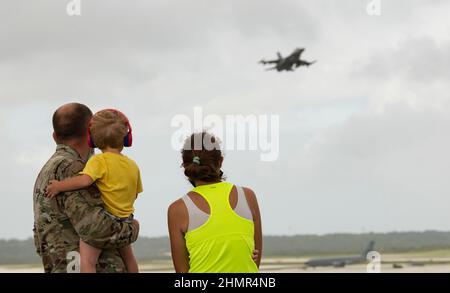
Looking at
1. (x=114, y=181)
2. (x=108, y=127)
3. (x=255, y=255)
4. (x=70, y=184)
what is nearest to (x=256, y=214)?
(x=255, y=255)

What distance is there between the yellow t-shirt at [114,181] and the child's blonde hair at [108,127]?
113 mm

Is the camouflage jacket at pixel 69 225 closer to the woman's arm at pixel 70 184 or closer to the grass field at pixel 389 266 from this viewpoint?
the woman's arm at pixel 70 184

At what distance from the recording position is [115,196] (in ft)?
17.0

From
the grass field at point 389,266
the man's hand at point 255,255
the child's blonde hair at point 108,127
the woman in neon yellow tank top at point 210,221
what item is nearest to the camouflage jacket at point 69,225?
the child's blonde hair at point 108,127

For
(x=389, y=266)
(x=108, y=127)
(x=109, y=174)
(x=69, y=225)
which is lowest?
(x=389, y=266)

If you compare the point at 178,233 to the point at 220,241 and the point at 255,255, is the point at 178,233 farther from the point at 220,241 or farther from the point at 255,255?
the point at 255,255

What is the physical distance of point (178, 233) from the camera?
495 centimetres

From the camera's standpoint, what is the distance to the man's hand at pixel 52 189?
5.11 metres

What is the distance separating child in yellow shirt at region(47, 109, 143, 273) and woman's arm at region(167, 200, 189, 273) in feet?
1.41

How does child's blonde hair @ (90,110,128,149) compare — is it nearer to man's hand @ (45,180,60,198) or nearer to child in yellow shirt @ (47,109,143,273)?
child in yellow shirt @ (47,109,143,273)

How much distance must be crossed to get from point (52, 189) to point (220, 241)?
48.1 inches

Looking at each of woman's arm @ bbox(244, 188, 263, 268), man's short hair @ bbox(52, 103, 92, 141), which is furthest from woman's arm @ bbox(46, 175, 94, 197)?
woman's arm @ bbox(244, 188, 263, 268)
